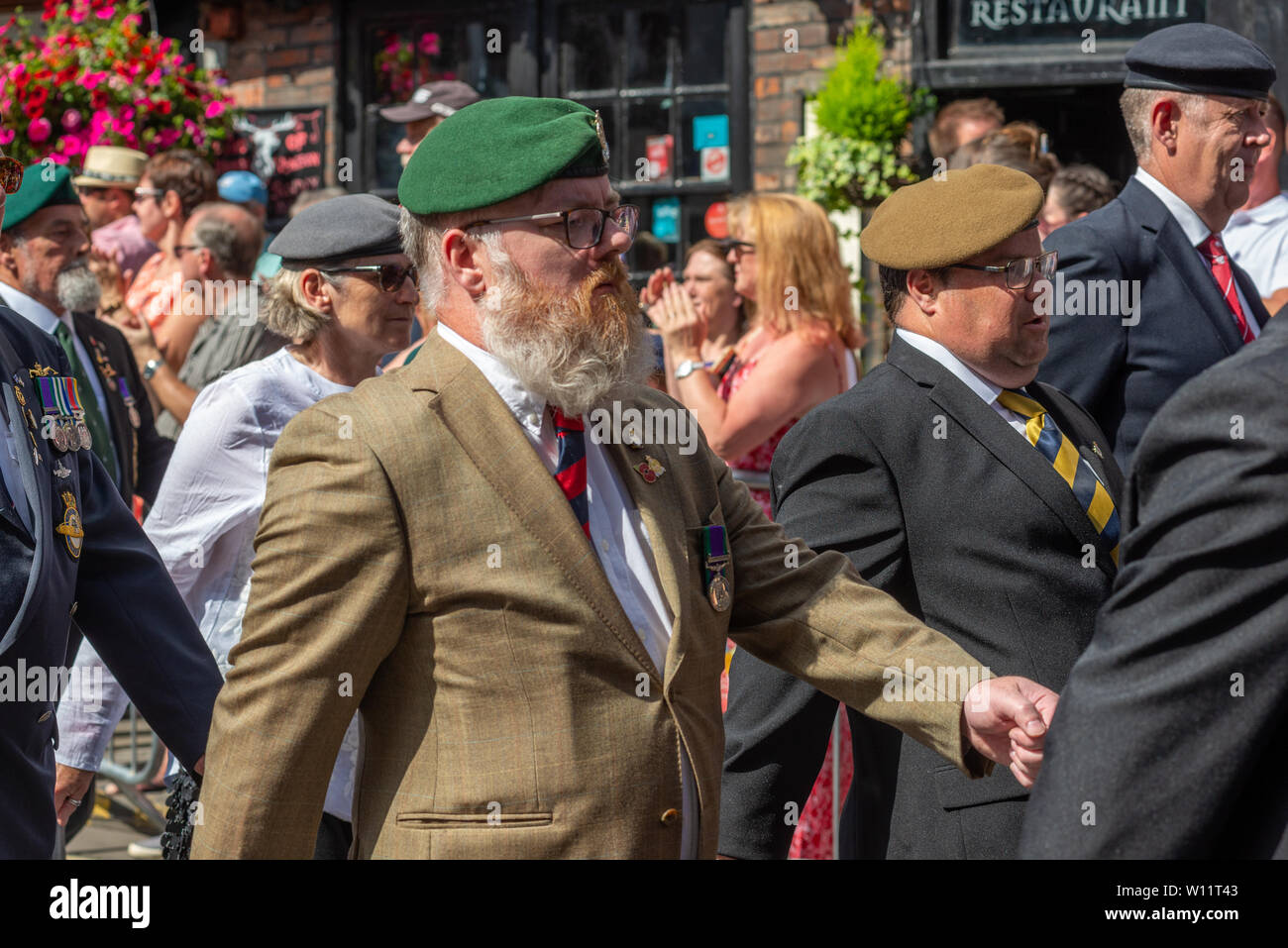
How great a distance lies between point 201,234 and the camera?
6.38 meters

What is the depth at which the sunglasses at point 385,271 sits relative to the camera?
3.83 metres

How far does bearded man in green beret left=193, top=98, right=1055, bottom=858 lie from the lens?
6.89 feet

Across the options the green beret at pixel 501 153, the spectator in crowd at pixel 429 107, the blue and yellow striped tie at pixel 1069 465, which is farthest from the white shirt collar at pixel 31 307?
the blue and yellow striped tie at pixel 1069 465

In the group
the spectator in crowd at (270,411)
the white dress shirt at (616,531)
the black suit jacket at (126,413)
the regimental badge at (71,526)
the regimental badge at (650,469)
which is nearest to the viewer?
the white dress shirt at (616,531)

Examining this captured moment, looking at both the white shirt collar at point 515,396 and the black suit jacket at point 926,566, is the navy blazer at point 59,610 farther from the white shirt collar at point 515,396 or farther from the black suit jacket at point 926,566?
the black suit jacket at point 926,566

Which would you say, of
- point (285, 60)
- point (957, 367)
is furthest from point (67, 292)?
point (285, 60)

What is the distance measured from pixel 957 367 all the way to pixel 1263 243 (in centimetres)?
318

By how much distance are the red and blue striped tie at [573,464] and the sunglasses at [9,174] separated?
1.05 meters

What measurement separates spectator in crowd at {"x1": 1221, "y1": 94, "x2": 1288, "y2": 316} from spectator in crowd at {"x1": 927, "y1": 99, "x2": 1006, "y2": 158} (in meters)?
1.19

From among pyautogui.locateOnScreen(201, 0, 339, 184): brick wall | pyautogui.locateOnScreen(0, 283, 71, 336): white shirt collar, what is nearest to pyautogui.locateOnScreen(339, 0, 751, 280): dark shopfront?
pyautogui.locateOnScreen(201, 0, 339, 184): brick wall

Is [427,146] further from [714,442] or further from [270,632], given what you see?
[714,442]

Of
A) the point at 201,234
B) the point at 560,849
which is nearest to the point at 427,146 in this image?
the point at 560,849

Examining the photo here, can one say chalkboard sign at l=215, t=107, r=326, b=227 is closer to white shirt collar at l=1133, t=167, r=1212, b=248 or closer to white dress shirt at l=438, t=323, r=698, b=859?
white shirt collar at l=1133, t=167, r=1212, b=248
